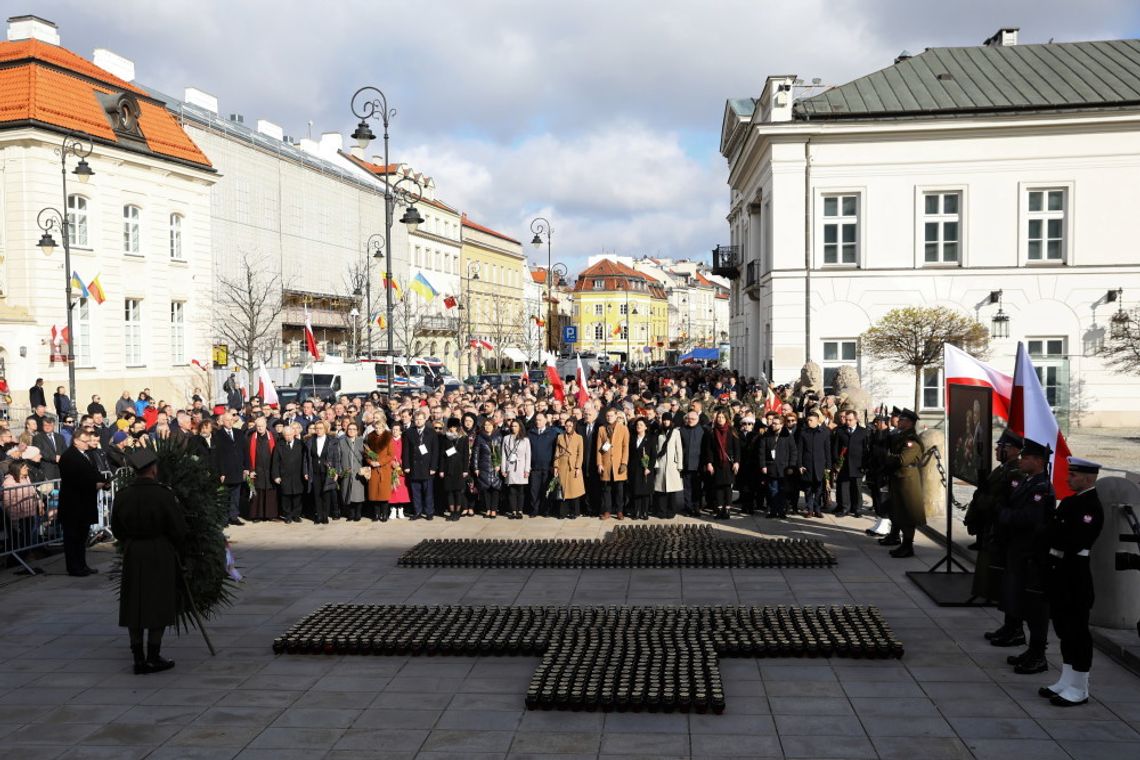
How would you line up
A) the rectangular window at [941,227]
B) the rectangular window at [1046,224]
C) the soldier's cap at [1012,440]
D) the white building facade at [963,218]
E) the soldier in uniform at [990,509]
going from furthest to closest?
the rectangular window at [941,227] → the rectangular window at [1046,224] → the white building facade at [963,218] → the soldier's cap at [1012,440] → the soldier in uniform at [990,509]

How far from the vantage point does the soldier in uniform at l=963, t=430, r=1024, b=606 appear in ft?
28.7

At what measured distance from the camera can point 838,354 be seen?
32.0 metres

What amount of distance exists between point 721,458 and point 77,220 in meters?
28.6

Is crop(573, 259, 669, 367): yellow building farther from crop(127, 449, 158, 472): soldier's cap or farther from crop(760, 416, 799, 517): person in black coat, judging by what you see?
crop(127, 449, 158, 472): soldier's cap

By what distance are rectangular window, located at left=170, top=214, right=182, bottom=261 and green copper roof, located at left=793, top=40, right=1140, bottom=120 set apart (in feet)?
81.8

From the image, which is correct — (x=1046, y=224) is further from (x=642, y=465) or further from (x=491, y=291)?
(x=491, y=291)

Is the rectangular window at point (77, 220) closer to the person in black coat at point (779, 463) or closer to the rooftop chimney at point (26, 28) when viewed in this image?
the rooftop chimney at point (26, 28)

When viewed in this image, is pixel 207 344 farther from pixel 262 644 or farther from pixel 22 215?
pixel 262 644

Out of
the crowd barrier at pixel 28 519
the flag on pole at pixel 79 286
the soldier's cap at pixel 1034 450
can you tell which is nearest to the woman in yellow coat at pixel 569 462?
the crowd barrier at pixel 28 519

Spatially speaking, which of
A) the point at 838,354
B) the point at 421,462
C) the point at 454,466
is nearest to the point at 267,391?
the point at 421,462

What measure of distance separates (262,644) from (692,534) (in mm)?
6535

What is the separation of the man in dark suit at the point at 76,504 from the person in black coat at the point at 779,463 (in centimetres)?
935

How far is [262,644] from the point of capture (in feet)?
29.6

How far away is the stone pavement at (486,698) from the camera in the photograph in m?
6.49
